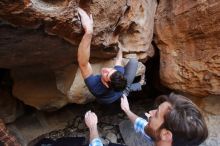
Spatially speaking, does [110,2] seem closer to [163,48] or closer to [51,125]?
[163,48]

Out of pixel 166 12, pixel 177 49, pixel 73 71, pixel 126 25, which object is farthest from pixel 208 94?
pixel 73 71

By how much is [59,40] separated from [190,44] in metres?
1.01

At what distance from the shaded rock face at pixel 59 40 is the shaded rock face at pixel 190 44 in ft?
0.39

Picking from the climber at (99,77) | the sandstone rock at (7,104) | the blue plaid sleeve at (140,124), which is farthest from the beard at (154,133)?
the sandstone rock at (7,104)

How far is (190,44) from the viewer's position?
8.10ft

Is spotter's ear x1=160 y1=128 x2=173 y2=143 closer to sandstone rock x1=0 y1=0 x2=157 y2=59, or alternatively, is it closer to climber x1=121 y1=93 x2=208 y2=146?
climber x1=121 y1=93 x2=208 y2=146

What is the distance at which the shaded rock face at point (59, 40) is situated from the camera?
5.32 feet

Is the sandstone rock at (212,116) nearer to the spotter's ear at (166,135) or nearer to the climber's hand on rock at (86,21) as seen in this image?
the climber's hand on rock at (86,21)

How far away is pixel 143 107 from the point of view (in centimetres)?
315

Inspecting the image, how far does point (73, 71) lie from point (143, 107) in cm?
101

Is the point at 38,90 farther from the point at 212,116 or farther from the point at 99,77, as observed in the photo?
the point at 212,116

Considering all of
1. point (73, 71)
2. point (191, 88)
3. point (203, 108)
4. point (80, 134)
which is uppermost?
point (73, 71)

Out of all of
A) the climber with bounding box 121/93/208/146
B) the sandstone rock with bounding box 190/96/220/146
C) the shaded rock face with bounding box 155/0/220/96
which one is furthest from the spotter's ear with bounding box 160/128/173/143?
the sandstone rock with bounding box 190/96/220/146

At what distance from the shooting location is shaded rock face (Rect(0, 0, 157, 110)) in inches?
63.9
